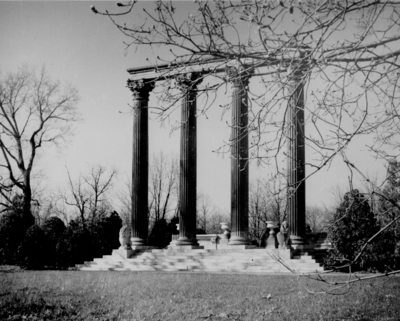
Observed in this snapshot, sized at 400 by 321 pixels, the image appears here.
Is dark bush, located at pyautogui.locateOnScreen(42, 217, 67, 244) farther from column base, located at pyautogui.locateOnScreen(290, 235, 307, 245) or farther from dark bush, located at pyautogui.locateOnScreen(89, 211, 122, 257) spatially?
column base, located at pyautogui.locateOnScreen(290, 235, 307, 245)

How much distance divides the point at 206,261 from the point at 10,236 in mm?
12862

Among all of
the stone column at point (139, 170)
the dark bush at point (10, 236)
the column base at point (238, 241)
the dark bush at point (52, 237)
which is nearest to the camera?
the column base at point (238, 241)

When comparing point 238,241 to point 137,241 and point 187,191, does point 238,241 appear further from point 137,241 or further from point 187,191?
point 137,241

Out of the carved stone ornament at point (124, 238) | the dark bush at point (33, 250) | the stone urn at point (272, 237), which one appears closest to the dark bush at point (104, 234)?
the carved stone ornament at point (124, 238)

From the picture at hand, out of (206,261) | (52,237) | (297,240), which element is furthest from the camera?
(52,237)

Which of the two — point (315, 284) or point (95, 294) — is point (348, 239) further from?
point (95, 294)

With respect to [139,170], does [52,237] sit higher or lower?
lower

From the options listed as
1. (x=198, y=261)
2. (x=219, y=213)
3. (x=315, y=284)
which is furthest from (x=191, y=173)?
(x=219, y=213)

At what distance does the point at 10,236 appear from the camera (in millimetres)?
31422

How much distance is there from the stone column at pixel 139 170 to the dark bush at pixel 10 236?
7285 millimetres

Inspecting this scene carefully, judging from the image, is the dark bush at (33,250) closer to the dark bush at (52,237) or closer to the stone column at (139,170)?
the dark bush at (52,237)

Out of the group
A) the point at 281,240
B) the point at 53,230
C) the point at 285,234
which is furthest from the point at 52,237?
the point at 285,234

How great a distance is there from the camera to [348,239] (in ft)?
77.2

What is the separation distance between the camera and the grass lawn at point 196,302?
12.0m
